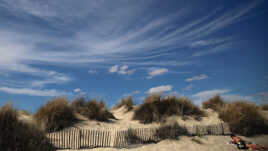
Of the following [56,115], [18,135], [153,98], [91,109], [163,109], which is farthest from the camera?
[153,98]

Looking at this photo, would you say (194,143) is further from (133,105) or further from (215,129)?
(133,105)

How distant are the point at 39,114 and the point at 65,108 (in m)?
1.50

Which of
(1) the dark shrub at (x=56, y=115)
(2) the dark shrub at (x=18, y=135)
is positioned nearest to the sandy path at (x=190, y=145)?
(2) the dark shrub at (x=18, y=135)

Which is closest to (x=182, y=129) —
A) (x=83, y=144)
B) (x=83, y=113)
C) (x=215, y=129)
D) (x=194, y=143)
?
(x=194, y=143)

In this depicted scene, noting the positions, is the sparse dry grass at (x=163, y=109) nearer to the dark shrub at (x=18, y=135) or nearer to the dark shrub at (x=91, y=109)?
the dark shrub at (x=91, y=109)

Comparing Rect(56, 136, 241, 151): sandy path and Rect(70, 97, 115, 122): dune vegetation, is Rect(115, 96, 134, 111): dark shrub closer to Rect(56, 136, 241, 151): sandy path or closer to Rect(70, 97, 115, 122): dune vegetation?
Rect(70, 97, 115, 122): dune vegetation

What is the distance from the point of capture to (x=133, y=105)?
1933 cm

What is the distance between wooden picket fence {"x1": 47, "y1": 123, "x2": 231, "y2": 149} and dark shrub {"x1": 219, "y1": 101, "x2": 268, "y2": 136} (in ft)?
3.83

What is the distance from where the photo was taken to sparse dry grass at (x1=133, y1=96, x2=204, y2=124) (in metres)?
13.6

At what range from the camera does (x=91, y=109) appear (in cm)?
1418

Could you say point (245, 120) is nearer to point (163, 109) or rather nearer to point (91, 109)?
point (163, 109)

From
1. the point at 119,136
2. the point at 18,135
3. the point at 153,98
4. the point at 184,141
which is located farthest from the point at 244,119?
the point at 18,135

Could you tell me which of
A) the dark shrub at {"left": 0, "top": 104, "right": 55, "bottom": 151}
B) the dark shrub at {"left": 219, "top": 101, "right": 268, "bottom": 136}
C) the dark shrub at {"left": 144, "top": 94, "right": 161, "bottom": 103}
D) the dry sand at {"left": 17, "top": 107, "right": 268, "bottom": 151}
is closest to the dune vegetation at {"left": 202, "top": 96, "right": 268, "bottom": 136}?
the dark shrub at {"left": 219, "top": 101, "right": 268, "bottom": 136}

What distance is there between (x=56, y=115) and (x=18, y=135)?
13.5 feet
